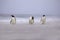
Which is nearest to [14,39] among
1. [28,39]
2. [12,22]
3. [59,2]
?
[28,39]

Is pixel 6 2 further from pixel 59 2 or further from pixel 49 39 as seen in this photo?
pixel 49 39

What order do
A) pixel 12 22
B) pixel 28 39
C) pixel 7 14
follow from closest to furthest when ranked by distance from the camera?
pixel 28 39 → pixel 12 22 → pixel 7 14

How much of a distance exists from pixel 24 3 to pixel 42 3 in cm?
125

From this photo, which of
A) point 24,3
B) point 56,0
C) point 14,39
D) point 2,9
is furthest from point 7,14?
point 14,39

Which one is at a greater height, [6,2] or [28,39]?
[6,2]

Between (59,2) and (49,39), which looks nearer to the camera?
(49,39)

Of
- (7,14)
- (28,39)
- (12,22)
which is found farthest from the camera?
(7,14)

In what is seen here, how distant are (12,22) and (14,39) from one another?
2652 mm

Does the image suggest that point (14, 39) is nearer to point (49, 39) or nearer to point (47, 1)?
point (49, 39)

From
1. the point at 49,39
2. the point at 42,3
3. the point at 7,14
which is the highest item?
the point at 42,3

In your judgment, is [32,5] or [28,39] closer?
[28,39]

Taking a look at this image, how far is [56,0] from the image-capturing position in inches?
443

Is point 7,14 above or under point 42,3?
under

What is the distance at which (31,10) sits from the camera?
11.1 metres
